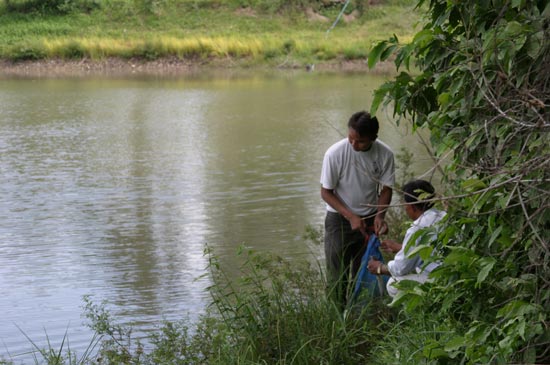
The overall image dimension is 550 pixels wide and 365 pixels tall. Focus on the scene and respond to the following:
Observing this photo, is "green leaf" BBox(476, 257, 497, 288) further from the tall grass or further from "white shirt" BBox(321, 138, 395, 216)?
"white shirt" BBox(321, 138, 395, 216)

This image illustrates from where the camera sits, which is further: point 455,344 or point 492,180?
point 455,344

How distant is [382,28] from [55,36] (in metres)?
12.6

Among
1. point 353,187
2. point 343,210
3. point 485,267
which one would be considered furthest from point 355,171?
point 485,267

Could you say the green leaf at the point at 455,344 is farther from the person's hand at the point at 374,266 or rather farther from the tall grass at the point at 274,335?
the person's hand at the point at 374,266

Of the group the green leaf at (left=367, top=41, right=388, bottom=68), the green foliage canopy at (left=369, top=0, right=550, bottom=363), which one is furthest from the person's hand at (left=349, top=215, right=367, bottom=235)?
the green leaf at (left=367, top=41, right=388, bottom=68)

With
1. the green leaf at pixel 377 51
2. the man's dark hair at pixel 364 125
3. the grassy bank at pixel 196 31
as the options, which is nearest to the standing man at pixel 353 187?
the man's dark hair at pixel 364 125

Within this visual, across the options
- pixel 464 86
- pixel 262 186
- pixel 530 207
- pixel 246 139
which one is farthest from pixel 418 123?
pixel 246 139

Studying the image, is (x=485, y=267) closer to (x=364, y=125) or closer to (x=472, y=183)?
(x=472, y=183)

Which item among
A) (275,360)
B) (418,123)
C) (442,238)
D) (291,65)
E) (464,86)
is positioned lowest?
(291,65)

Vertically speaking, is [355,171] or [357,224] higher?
[355,171]

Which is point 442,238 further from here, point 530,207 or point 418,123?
point 418,123

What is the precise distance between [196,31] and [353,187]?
3094cm

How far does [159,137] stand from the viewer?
16.8 m

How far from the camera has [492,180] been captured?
3.53 meters
